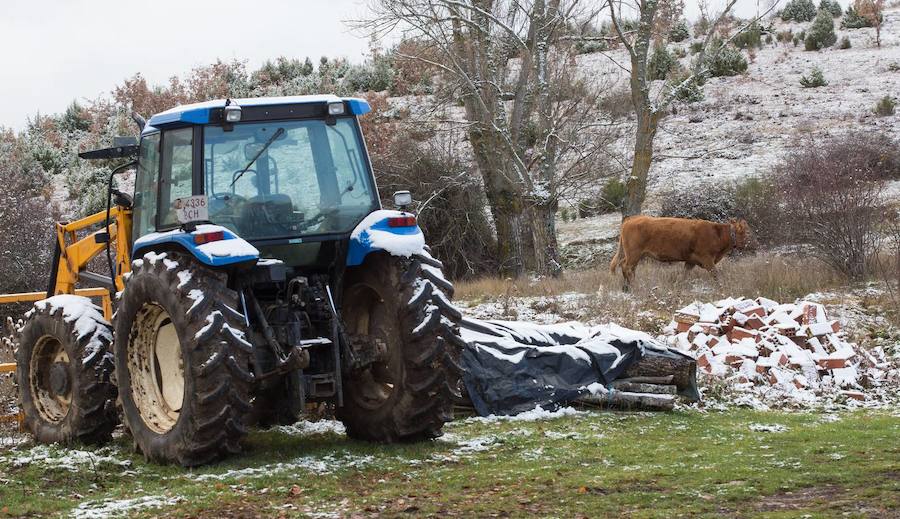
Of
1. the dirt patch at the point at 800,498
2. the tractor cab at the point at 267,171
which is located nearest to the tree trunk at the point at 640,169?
the tractor cab at the point at 267,171

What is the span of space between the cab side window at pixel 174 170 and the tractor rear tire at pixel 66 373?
3.97 ft

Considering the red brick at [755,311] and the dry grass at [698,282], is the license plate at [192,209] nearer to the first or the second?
the red brick at [755,311]

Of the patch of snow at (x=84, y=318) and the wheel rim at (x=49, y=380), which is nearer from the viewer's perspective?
the patch of snow at (x=84, y=318)

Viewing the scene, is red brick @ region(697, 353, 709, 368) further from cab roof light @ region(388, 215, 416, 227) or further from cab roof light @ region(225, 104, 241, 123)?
cab roof light @ region(225, 104, 241, 123)

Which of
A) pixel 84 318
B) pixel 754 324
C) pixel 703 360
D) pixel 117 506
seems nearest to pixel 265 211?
pixel 84 318

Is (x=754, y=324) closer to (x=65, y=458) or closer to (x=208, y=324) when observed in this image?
(x=208, y=324)

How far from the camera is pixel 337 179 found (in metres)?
8.73

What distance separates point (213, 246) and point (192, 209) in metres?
0.41

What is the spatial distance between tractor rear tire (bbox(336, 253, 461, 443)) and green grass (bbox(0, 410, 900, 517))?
0.63 ft

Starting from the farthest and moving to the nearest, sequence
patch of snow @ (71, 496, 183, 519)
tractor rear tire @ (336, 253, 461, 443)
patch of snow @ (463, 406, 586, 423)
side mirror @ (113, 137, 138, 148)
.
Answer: patch of snow @ (463, 406, 586, 423) → side mirror @ (113, 137, 138, 148) → tractor rear tire @ (336, 253, 461, 443) → patch of snow @ (71, 496, 183, 519)

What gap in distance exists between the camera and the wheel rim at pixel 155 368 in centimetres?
826

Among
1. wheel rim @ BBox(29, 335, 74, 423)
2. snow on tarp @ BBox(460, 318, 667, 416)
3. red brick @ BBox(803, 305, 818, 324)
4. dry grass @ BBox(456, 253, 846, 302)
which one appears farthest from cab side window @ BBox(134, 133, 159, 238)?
dry grass @ BBox(456, 253, 846, 302)

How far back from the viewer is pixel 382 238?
324 inches

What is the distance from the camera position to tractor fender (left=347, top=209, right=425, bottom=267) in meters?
8.22
